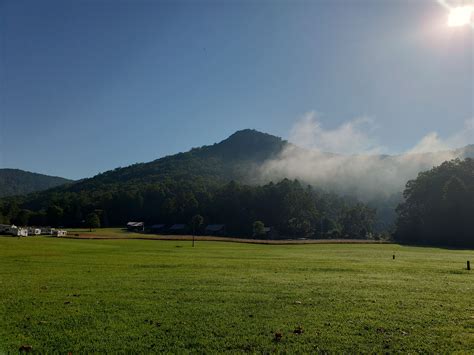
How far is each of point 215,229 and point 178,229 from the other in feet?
52.0

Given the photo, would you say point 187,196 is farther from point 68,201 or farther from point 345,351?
point 345,351

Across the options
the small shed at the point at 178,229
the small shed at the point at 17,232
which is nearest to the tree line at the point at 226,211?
the small shed at the point at 178,229

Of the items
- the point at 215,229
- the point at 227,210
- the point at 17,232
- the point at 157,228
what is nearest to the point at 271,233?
the point at 215,229

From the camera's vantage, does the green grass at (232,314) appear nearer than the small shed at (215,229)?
Yes

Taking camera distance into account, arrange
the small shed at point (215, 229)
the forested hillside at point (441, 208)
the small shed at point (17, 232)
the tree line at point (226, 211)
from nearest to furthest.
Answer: the small shed at point (17, 232), the forested hillside at point (441, 208), the tree line at point (226, 211), the small shed at point (215, 229)

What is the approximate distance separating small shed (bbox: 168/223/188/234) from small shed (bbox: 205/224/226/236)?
29.1 ft

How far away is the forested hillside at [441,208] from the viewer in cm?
8594

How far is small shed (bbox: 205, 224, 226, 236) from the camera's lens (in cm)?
14019

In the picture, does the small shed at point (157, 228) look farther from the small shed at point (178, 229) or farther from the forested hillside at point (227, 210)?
the small shed at point (178, 229)

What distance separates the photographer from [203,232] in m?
143

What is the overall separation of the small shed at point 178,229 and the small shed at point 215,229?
349 inches

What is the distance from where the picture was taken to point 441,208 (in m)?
91.1

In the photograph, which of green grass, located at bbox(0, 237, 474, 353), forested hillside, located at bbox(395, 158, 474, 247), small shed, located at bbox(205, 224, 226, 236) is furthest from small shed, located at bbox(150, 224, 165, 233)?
green grass, located at bbox(0, 237, 474, 353)

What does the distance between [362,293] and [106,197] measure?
16793 centimetres
